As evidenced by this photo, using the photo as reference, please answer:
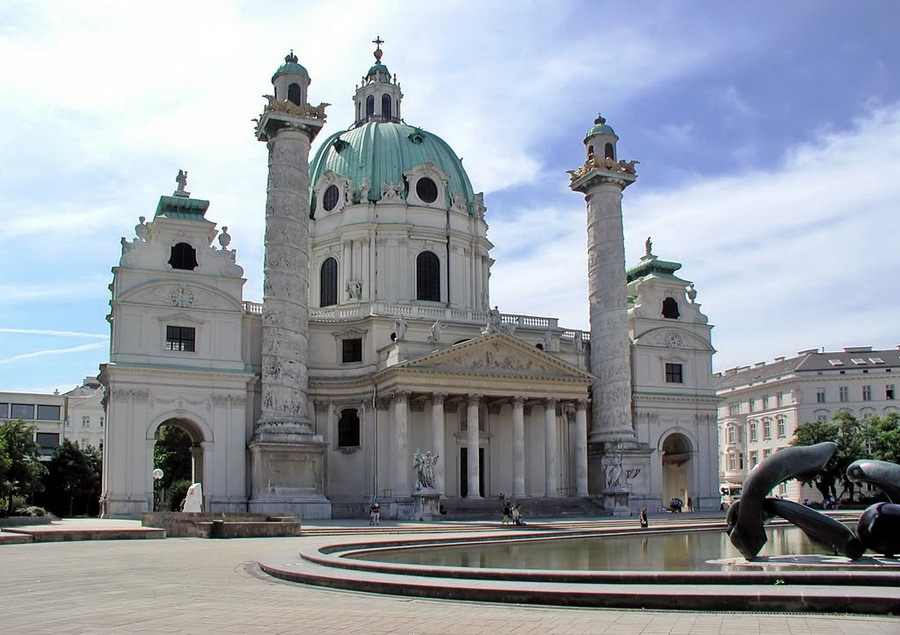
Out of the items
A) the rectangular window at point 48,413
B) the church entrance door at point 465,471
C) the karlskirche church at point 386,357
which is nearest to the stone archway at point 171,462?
the karlskirche church at point 386,357

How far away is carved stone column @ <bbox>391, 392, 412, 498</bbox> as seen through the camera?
53344 millimetres

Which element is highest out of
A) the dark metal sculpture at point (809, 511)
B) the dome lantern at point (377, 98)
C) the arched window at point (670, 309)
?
the dome lantern at point (377, 98)

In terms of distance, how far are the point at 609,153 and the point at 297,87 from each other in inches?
811

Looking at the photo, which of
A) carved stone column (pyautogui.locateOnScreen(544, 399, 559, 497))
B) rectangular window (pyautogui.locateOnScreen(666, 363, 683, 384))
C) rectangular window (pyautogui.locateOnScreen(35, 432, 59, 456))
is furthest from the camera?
rectangular window (pyautogui.locateOnScreen(35, 432, 59, 456))

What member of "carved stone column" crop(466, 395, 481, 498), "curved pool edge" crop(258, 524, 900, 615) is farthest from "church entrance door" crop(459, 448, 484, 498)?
"curved pool edge" crop(258, 524, 900, 615)

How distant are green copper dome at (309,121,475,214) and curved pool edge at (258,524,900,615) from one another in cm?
5064

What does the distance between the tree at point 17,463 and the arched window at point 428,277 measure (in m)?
25.3

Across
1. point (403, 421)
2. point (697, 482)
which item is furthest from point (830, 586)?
point (697, 482)

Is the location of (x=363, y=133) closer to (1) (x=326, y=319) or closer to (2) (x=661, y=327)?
(1) (x=326, y=319)

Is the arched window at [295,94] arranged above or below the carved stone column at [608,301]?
above

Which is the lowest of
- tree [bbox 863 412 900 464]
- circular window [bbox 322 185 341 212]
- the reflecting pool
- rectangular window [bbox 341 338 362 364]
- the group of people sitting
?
the group of people sitting

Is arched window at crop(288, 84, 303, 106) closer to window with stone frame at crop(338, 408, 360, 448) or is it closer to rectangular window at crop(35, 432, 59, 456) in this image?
window with stone frame at crop(338, 408, 360, 448)

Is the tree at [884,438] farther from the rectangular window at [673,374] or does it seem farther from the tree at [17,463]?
the tree at [17,463]

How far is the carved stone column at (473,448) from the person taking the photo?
54.1 meters
